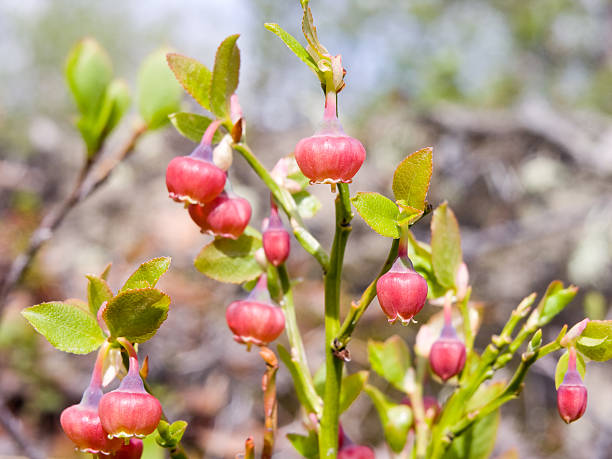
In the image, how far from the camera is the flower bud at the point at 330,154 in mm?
353

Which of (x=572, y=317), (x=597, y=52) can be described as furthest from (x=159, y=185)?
(x=597, y=52)

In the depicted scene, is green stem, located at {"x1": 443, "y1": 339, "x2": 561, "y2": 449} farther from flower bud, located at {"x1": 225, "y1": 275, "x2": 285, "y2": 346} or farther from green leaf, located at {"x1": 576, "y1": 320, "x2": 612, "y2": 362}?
flower bud, located at {"x1": 225, "y1": 275, "x2": 285, "y2": 346}

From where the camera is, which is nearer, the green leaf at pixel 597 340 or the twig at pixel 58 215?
the green leaf at pixel 597 340

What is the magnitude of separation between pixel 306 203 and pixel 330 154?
15 cm

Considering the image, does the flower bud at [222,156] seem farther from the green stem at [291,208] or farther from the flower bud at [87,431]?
the flower bud at [87,431]

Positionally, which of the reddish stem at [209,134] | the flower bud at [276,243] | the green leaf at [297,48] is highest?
the green leaf at [297,48]

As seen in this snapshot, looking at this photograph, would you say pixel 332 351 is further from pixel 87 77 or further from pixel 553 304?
pixel 87 77

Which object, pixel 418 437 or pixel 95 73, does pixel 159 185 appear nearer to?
pixel 95 73

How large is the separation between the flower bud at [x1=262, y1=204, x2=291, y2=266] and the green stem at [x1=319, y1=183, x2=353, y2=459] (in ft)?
0.16

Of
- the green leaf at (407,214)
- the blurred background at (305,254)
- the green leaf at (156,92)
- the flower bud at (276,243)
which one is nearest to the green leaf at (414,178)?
the green leaf at (407,214)

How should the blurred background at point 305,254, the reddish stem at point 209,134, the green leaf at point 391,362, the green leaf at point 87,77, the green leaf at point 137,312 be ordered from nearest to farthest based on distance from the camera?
the green leaf at point 137,312
the reddish stem at point 209,134
the green leaf at point 391,362
the green leaf at point 87,77
the blurred background at point 305,254

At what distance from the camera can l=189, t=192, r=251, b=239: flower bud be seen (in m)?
0.44

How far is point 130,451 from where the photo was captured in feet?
1.23

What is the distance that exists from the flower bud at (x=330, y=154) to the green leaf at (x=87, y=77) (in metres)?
0.46
